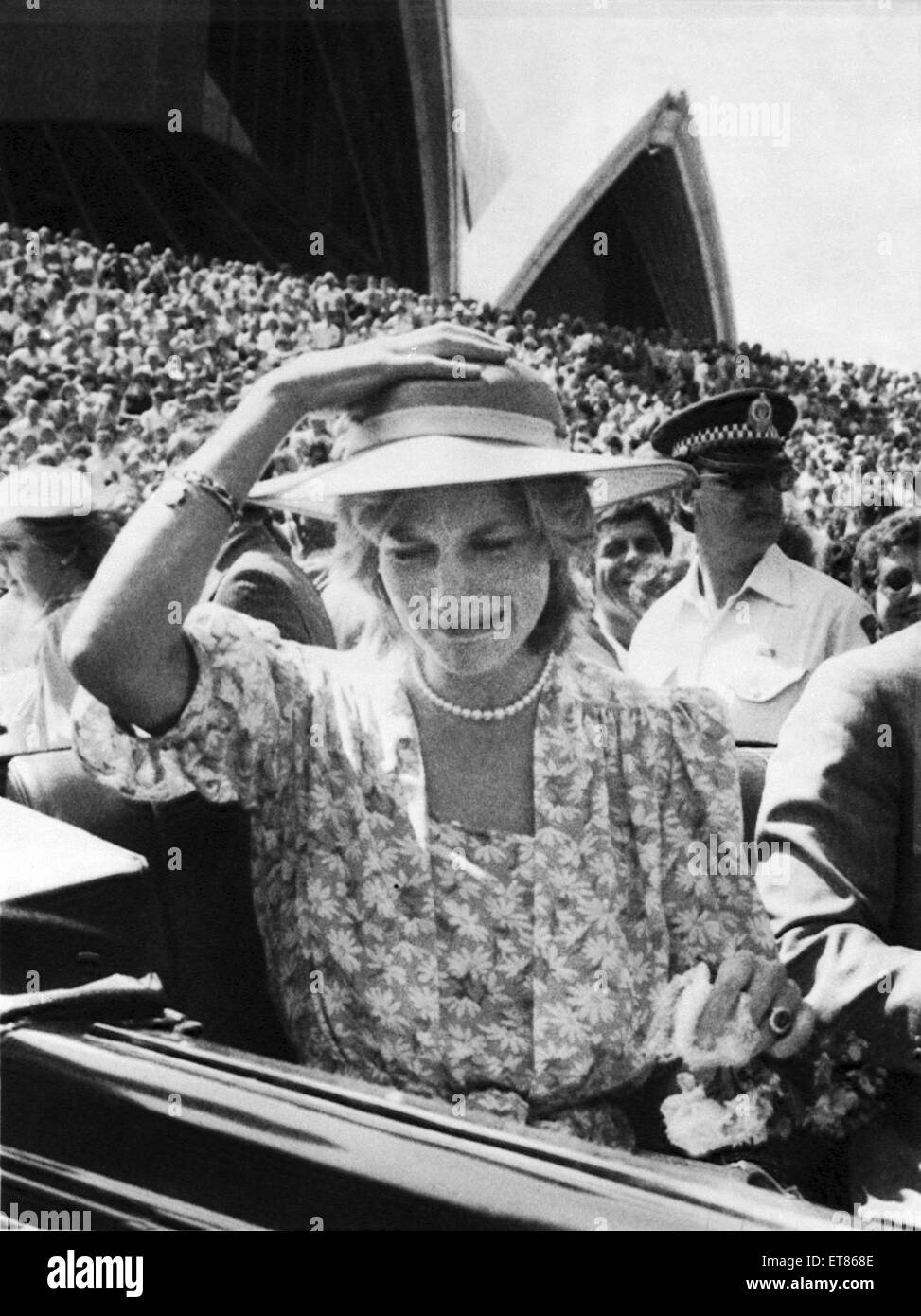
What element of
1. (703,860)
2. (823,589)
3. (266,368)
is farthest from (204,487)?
(266,368)

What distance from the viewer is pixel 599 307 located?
289cm

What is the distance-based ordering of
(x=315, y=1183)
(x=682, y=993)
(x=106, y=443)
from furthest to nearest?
(x=106, y=443), (x=682, y=993), (x=315, y=1183)

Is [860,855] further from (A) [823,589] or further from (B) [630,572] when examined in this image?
(B) [630,572]

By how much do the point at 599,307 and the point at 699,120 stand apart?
1.05ft

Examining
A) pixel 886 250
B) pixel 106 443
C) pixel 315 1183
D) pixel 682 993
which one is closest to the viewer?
pixel 315 1183

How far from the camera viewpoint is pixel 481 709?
204 cm

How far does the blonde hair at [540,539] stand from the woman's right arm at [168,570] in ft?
0.44

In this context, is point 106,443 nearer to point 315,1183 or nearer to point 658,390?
point 658,390

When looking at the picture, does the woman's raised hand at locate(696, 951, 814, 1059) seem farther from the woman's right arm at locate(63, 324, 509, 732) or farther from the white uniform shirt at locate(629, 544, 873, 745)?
the woman's right arm at locate(63, 324, 509, 732)

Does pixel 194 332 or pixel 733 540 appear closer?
pixel 733 540

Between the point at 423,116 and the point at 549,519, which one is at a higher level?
the point at 423,116

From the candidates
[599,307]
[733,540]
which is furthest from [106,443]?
[733,540]

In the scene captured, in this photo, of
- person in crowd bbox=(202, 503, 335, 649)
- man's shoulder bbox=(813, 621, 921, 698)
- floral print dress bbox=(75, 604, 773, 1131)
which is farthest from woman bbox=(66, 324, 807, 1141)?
person in crowd bbox=(202, 503, 335, 649)

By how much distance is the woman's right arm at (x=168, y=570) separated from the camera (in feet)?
5.84
